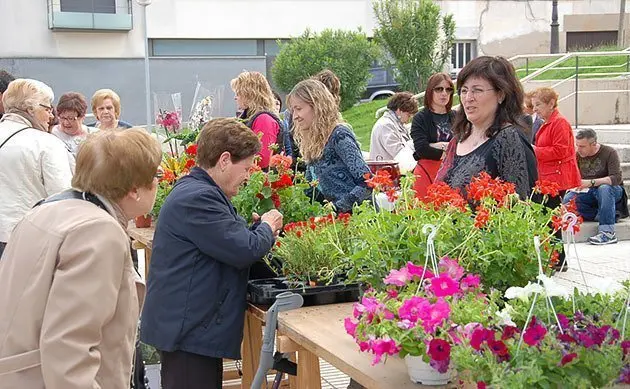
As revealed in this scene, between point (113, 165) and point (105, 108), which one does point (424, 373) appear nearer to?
point (113, 165)

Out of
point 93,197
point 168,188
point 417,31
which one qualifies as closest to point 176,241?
point 93,197

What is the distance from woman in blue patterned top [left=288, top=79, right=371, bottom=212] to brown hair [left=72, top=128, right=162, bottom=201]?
210cm

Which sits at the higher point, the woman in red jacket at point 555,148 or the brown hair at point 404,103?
the brown hair at point 404,103

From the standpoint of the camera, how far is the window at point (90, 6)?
26.2m

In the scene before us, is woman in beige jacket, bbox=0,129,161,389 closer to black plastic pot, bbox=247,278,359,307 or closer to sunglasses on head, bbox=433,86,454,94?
black plastic pot, bbox=247,278,359,307

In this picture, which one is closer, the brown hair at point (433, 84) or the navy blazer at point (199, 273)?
the navy blazer at point (199, 273)

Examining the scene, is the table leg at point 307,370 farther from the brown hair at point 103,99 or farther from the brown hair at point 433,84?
the brown hair at point 103,99

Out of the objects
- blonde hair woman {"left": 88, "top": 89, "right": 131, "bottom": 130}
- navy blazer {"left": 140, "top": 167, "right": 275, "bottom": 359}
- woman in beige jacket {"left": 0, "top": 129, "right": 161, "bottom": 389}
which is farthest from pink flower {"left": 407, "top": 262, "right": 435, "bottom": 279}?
blonde hair woman {"left": 88, "top": 89, "right": 131, "bottom": 130}

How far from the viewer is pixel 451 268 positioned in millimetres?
2551

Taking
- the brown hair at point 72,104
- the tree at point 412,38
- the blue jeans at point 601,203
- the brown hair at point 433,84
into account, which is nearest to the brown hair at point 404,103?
the brown hair at point 433,84

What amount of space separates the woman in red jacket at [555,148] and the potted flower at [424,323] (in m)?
5.36

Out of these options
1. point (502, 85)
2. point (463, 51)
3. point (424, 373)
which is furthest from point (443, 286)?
point (463, 51)

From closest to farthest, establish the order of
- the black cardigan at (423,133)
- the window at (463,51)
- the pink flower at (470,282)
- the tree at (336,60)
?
the pink flower at (470,282) < the black cardigan at (423,133) < the tree at (336,60) < the window at (463,51)

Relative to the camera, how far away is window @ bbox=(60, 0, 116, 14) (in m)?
26.2
